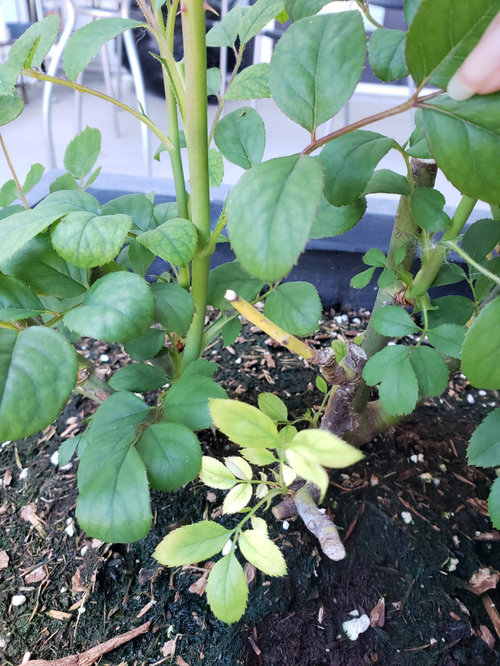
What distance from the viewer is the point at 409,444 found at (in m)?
0.84

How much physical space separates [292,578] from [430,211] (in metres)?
0.47

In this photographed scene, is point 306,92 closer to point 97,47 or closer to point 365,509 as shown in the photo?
point 97,47

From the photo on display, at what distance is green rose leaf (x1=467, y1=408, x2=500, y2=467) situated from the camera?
0.53 m

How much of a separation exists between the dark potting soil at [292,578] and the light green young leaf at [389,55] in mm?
547

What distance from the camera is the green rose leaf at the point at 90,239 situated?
417 millimetres

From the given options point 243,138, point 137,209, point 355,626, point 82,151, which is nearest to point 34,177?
point 82,151

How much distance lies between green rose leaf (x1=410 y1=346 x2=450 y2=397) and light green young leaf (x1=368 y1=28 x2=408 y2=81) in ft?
0.91

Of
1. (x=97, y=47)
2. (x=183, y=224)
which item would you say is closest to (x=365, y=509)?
(x=183, y=224)

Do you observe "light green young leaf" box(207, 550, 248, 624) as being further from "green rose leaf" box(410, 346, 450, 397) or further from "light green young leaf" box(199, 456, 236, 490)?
"green rose leaf" box(410, 346, 450, 397)

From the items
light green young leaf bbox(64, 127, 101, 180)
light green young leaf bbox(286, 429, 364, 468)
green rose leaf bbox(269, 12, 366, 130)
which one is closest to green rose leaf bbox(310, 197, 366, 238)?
green rose leaf bbox(269, 12, 366, 130)

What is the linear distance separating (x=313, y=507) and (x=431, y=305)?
0.94 feet

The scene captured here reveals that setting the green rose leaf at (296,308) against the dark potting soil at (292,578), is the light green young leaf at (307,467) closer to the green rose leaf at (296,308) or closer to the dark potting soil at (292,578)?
the green rose leaf at (296,308)

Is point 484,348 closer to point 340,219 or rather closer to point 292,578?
point 340,219

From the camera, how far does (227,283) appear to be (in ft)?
1.97
